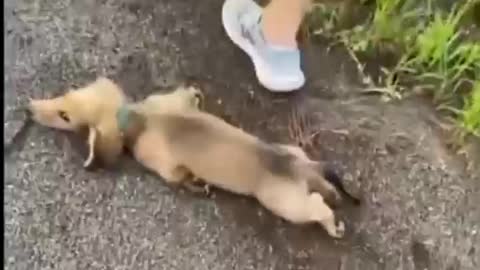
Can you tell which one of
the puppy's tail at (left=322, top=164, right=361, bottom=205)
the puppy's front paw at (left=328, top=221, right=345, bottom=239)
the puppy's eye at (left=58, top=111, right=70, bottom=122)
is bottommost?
the puppy's front paw at (left=328, top=221, right=345, bottom=239)

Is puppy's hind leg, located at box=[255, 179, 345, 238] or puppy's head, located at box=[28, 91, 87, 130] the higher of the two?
puppy's head, located at box=[28, 91, 87, 130]

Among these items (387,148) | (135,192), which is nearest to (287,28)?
(387,148)

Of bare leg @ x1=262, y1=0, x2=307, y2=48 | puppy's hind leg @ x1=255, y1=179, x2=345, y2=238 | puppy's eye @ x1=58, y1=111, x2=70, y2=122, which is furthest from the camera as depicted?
bare leg @ x1=262, y1=0, x2=307, y2=48

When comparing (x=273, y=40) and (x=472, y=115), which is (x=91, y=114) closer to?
(x=273, y=40)

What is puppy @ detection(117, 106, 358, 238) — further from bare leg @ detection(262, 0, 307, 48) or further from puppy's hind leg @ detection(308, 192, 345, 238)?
bare leg @ detection(262, 0, 307, 48)

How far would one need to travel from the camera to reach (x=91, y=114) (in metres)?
1.69

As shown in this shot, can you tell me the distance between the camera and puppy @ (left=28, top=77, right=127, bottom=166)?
1688mm

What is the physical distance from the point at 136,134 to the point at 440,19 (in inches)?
24.7

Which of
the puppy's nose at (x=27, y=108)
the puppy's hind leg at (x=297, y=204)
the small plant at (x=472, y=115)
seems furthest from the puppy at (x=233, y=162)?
the small plant at (x=472, y=115)

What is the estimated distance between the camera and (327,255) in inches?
63.7

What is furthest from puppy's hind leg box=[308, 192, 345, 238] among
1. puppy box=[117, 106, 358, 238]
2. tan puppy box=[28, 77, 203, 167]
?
tan puppy box=[28, 77, 203, 167]

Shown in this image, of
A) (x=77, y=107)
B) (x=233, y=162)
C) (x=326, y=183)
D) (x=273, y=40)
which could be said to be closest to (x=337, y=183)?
(x=326, y=183)

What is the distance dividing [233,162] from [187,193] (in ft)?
0.36

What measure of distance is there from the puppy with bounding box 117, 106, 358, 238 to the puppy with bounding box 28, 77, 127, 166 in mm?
26
